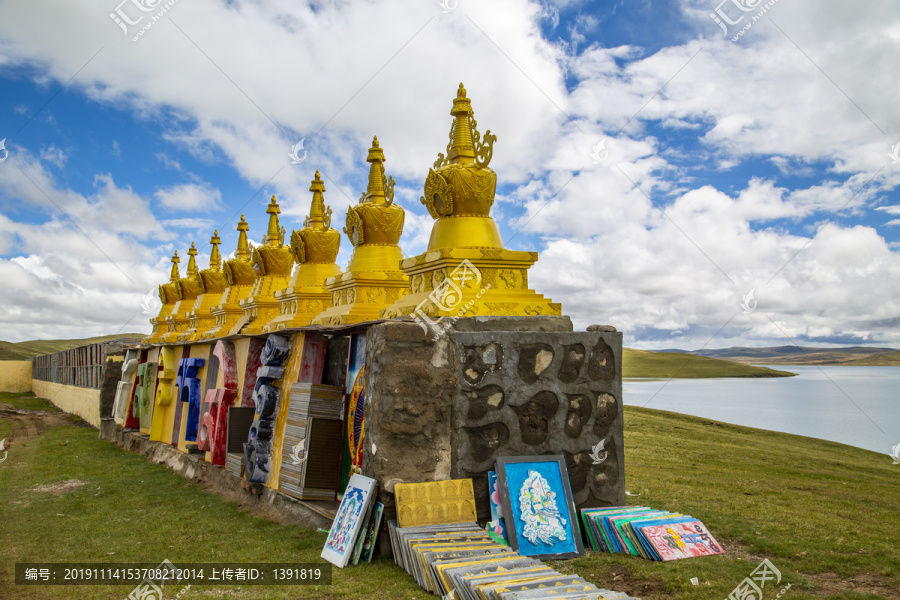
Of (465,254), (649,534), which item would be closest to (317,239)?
(465,254)

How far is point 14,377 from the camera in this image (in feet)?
162

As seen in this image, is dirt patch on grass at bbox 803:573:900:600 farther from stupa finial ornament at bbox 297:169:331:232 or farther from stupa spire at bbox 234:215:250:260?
stupa spire at bbox 234:215:250:260

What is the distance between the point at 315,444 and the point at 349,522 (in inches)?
80.4

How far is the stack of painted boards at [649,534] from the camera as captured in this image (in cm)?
684

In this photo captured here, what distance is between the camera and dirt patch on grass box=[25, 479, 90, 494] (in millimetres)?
11852

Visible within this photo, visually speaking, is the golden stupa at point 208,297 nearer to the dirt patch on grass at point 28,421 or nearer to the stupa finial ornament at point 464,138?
the dirt patch on grass at point 28,421

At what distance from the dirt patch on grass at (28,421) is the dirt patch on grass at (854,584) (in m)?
21.2

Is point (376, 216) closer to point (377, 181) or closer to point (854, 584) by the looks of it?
point (377, 181)

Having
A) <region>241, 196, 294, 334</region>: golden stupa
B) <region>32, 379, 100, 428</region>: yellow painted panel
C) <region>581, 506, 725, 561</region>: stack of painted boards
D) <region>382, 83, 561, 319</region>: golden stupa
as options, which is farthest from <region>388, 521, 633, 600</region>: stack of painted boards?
<region>32, 379, 100, 428</region>: yellow painted panel

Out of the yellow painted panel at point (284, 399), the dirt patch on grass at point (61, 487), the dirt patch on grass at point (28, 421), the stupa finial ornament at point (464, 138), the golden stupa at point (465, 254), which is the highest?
the stupa finial ornament at point (464, 138)

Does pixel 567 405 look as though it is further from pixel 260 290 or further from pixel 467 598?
pixel 260 290

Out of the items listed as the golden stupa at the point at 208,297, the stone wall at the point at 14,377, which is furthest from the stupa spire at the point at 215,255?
the stone wall at the point at 14,377

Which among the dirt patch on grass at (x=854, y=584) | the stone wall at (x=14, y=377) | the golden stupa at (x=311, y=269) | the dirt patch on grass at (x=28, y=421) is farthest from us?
the stone wall at (x=14, y=377)

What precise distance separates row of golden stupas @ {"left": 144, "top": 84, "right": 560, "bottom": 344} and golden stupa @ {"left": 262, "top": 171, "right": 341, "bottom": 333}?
22mm
